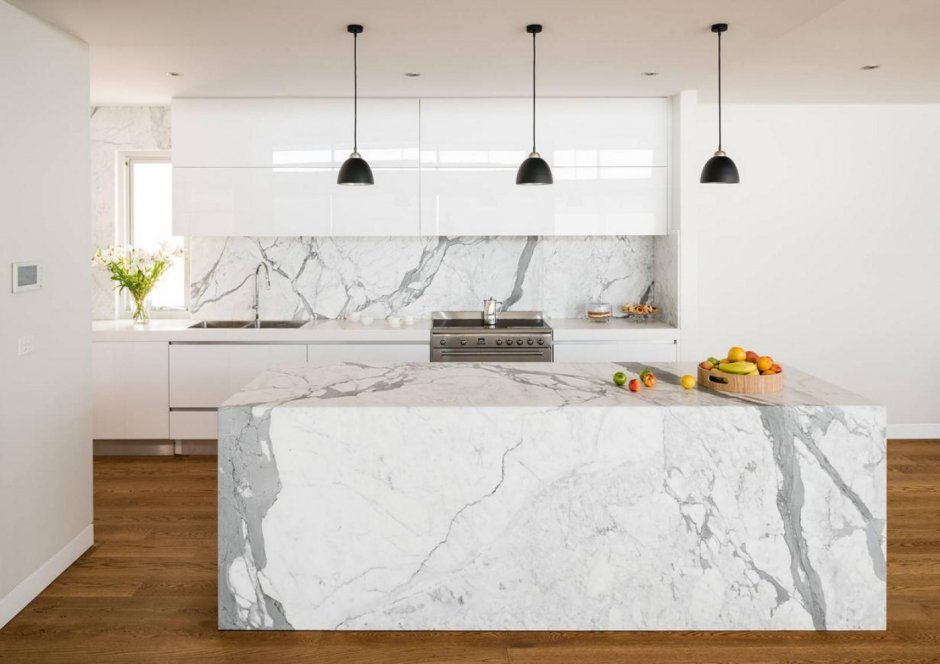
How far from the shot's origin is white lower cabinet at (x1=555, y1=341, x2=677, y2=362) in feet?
18.5

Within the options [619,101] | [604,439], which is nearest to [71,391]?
[604,439]

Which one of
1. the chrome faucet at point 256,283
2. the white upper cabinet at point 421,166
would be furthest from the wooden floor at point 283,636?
the white upper cabinet at point 421,166

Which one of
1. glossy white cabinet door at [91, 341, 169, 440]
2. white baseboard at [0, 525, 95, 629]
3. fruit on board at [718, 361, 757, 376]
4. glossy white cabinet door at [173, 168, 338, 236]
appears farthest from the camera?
glossy white cabinet door at [173, 168, 338, 236]

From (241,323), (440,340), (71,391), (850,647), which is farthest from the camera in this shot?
(241,323)

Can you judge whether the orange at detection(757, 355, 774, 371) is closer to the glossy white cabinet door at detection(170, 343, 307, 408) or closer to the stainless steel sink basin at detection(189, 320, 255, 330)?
the glossy white cabinet door at detection(170, 343, 307, 408)

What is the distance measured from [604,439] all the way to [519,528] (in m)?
0.47

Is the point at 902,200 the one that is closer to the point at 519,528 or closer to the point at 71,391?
the point at 519,528

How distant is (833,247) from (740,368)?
10.9 feet

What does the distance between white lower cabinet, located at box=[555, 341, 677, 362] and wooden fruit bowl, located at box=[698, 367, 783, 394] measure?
2116 mm

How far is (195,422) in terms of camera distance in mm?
5680

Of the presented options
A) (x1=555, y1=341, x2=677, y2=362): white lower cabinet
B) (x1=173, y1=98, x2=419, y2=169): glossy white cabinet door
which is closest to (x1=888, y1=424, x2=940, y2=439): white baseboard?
(x1=555, y1=341, x2=677, y2=362): white lower cabinet

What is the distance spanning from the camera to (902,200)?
6246 mm

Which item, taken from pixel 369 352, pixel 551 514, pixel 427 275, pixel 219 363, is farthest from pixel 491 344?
pixel 551 514

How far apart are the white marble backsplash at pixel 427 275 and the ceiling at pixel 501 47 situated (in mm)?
1153
